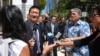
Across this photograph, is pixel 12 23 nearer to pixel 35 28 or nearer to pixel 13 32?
pixel 13 32

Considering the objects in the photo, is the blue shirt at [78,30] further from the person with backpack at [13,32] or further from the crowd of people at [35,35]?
the person with backpack at [13,32]

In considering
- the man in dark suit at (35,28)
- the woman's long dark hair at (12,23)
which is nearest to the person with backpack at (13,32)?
the woman's long dark hair at (12,23)

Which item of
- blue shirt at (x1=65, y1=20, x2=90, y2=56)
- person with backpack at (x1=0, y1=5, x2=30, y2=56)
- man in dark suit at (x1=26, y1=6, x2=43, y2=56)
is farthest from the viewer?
blue shirt at (x1=65, y1=20, x2=90, y2=56)

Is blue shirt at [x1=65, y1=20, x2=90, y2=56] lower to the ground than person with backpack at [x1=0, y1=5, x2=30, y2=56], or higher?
lower

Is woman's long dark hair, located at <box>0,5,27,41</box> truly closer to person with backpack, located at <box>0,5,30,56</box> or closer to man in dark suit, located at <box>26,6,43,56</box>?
person with backpack, located at <box>0,5,30,56</box>

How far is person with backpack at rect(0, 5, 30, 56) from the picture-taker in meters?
4.36

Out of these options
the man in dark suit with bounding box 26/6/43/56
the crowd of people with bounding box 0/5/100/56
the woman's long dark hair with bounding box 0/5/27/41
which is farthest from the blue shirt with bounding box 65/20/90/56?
the woman's long dark hair with bounding box 0/5/27/41

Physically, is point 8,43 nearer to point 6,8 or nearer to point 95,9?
point 6,8

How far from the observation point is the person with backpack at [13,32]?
4.36 meters

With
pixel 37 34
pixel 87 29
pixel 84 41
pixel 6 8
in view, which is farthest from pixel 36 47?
pixel 6 8

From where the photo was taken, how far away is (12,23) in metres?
4.36

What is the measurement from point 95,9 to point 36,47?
2667 millimetres

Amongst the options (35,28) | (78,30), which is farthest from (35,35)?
(78,30)

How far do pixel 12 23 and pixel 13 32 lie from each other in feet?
0.33
